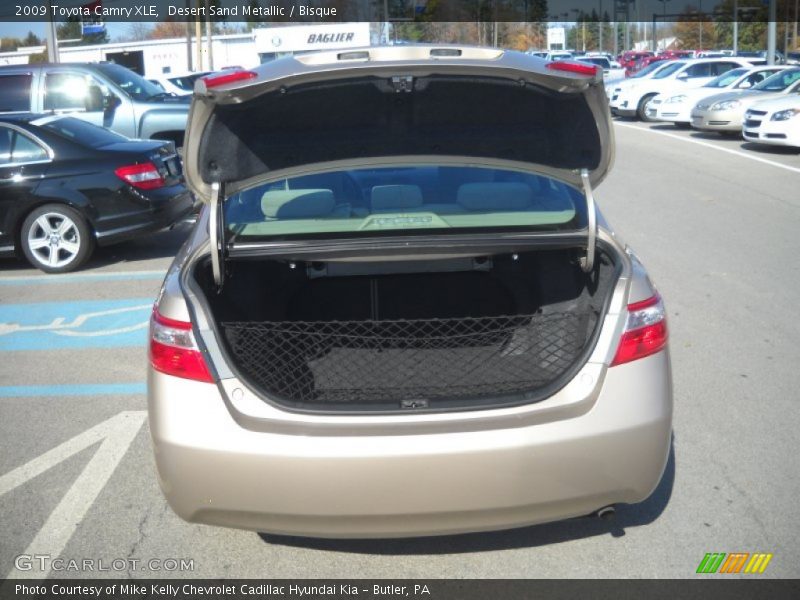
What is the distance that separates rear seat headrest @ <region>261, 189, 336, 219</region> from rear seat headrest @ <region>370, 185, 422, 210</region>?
0.19 metres

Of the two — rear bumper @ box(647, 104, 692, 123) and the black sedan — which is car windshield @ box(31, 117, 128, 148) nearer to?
the black sedan

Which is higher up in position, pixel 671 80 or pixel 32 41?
pixel 32 41

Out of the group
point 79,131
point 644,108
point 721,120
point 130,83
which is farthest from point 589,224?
point 644,108

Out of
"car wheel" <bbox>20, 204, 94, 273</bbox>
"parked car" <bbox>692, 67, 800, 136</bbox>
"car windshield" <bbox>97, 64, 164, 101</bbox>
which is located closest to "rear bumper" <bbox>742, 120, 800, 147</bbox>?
"parked car" <bbox>692, 67, 800, 136</bbox>

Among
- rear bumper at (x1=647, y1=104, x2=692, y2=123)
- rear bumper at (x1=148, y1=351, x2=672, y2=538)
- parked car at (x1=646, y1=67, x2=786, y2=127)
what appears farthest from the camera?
rear bumper at (x1=647, y1=104, x2=692, y2=123)

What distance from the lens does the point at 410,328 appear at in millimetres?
4184

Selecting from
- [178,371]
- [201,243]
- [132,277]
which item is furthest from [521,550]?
[132,277]

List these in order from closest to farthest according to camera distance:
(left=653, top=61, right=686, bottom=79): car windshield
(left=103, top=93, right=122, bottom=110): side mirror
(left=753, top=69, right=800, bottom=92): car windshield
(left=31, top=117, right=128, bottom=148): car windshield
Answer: (left=31, top=117, right=128, bottom=148): car windshield < (left=103, top=93, right=122, bottom=110): side mirror < (left=753, top=69, right=800, bottom=92): car windshield < (left=653, top=61, right=686, bottom=79): car windshield

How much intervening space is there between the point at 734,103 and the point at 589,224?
17820 millimetres

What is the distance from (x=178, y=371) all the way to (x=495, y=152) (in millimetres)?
1559

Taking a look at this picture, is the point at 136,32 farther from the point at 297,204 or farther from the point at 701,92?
the point at 297,204

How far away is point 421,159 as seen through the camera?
3590 mm

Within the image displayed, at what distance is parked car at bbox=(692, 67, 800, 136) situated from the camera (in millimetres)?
19500

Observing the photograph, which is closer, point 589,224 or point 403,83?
point 403,83
